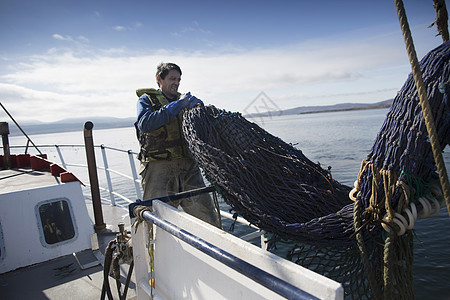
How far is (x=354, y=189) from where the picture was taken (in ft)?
4.89

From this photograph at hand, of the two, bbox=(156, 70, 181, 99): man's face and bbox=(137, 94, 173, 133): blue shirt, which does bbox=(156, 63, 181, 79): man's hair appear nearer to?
bbox=(156, 70, 181, 99): man's face

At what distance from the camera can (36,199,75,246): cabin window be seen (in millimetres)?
3600

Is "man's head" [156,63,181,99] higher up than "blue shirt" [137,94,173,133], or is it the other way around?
"man's head" [156,63,181,99]

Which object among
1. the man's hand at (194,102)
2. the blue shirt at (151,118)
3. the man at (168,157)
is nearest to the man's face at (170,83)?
the man at (168,157)

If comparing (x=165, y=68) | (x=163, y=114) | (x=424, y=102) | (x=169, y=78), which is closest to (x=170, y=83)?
(x=169, y=78)

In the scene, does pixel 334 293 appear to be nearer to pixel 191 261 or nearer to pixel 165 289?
pixel 191 261

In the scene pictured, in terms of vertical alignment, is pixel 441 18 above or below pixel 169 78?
below

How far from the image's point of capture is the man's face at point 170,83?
3035 mm

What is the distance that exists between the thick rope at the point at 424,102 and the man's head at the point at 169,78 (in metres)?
2.22

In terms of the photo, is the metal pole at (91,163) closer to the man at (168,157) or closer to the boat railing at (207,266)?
the man at (168,157)

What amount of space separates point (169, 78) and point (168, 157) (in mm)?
790

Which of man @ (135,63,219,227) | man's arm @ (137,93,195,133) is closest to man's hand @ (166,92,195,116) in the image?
man's arm @ (137,93,195,133)

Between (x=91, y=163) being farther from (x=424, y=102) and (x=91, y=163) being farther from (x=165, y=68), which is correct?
(x=424, y=102)

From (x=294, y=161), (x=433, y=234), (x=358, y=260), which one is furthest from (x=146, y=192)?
(x=433, y=234)
